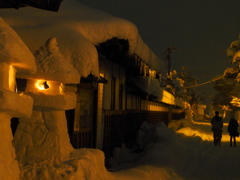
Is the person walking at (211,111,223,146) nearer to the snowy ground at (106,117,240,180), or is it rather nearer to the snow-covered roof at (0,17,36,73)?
the snowy ground at (106,117,240,180)

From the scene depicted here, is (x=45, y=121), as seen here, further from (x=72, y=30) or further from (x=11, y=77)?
(x=72, y=30)

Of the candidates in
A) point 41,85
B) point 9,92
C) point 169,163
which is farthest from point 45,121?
point 169,163

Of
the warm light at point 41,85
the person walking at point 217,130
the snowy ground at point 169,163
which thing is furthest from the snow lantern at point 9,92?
the person walking at point 217,130

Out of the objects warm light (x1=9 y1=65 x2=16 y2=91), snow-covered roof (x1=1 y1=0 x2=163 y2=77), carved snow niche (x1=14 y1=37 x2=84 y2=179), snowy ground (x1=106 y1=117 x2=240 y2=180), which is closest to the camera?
warm light (x1=9 y1=65 x2=16 y2=91)

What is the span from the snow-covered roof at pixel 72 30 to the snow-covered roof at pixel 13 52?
287 centimetres

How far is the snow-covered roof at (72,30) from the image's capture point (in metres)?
6.26

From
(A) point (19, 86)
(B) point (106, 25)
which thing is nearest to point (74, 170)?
(A) point (19, 86)

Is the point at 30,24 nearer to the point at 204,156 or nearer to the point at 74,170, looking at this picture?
the point at 74,170

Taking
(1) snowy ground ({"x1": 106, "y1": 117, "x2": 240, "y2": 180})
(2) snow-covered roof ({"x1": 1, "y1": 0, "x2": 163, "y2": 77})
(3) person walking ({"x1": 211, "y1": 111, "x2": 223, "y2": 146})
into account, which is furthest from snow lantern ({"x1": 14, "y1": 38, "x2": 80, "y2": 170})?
(3) person walking ({"x1": 211, "y1": 111, "x2": 223, "y2": 146})

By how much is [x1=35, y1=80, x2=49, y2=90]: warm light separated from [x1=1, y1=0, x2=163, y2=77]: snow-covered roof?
4.77 feet

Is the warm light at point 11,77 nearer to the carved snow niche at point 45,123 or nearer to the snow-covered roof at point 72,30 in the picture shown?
the carved snow niche at point 45,123

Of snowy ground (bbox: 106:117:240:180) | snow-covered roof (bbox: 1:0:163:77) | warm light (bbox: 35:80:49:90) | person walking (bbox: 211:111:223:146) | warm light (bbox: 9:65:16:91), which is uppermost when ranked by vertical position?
snow-covered roof (bbox: 1:0:163:77)

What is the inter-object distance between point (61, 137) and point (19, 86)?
214cm

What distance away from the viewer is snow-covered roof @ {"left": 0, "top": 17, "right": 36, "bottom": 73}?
2.95 m
